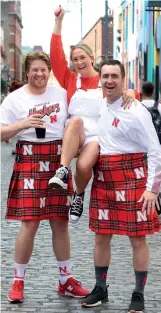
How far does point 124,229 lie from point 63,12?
1.73m

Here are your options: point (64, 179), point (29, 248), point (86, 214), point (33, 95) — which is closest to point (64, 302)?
point (29, 248)

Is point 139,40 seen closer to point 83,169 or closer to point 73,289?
point 73,289

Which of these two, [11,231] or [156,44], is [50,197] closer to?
[11,231]

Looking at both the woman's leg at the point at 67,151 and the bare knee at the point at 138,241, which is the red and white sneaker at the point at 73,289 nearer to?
the bare knee at the point at 138,241

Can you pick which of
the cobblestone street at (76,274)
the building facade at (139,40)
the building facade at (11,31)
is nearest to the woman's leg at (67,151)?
the cobblestone street at (76,274)

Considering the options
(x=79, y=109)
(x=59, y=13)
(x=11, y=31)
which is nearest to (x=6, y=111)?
(x=79, y=109)

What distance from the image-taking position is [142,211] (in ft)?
18.0

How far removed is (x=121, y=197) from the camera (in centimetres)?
559

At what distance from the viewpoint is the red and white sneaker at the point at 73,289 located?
19.9 feet

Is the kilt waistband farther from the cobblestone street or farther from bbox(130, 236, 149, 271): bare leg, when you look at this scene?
the cobblestone street

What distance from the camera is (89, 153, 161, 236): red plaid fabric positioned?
5539mm

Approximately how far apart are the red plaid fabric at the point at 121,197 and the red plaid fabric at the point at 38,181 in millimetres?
345

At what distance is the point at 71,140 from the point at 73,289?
1247mm

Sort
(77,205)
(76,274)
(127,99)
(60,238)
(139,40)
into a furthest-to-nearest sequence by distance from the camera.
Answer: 1. (139,40)
2. (76,274)
3. (60,238)
4. (77,205)
5. (127,99)
